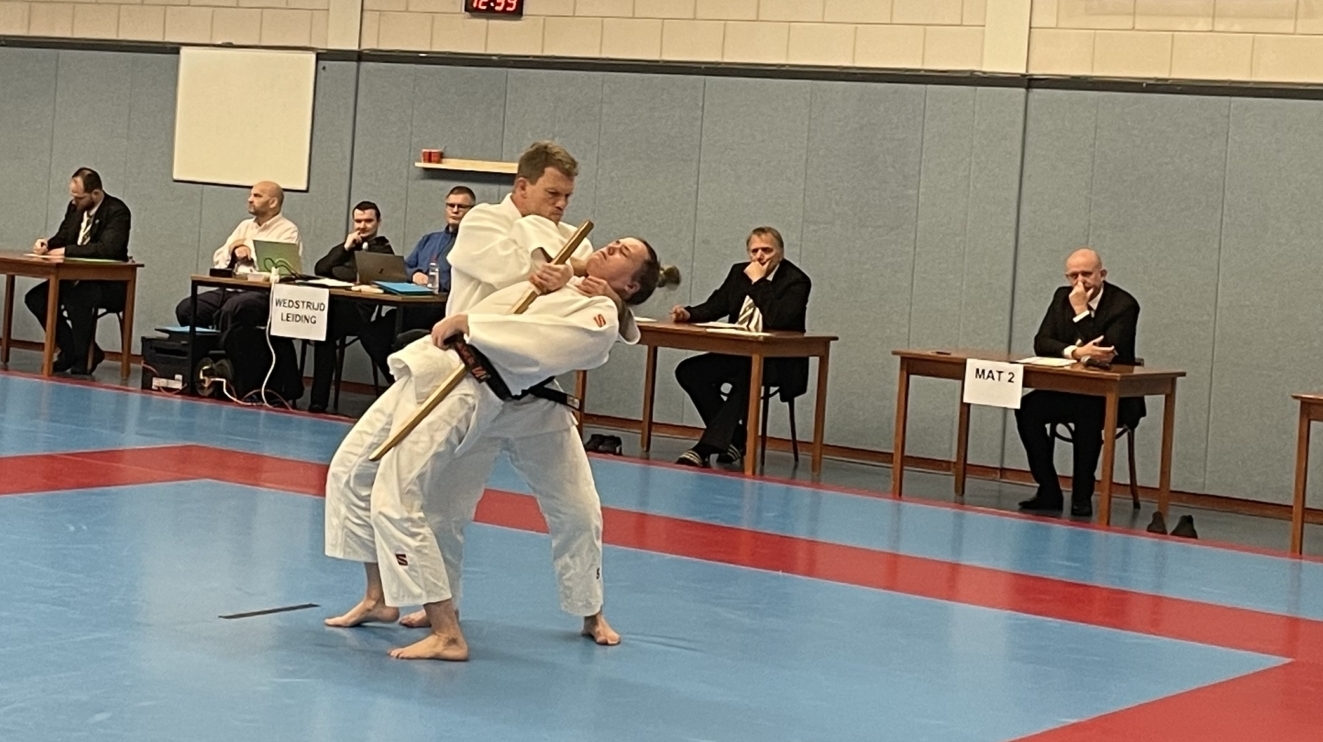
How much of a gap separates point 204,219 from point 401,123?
1.82 metres

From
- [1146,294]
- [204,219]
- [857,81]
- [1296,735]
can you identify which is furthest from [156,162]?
[1296,735]

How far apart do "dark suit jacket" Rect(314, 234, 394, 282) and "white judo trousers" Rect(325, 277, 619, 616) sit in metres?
6.70

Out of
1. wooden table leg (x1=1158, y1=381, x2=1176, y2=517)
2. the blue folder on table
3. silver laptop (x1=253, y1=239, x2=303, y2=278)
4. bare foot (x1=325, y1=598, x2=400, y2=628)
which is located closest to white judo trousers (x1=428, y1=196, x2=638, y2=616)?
bare foot (x1=325, y1=598, x2=400, y2=628)

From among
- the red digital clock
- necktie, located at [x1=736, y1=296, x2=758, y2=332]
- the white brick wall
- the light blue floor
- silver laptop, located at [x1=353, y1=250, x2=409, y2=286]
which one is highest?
the red digital clock

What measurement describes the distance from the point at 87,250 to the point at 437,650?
7.81 metres

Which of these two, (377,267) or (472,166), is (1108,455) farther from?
(472,166)

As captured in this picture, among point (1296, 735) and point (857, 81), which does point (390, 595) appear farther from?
point (857, 81)

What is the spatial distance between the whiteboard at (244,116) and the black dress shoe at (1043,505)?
6.06 meters

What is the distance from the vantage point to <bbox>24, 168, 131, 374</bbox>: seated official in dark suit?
38.8 ft

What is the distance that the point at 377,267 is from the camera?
11.1 meters

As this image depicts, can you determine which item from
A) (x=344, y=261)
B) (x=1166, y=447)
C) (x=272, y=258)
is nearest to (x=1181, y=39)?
(x=1166, y=447)

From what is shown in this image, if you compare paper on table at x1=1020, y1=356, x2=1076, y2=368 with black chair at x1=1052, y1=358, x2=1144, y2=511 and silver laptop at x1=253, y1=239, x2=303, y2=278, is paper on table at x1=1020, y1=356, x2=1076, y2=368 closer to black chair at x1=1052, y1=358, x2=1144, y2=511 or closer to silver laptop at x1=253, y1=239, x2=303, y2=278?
black chair at x1=1052, y1=358, x2=1144, y2=511

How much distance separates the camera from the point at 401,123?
12586 mm

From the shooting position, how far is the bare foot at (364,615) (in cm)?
507
